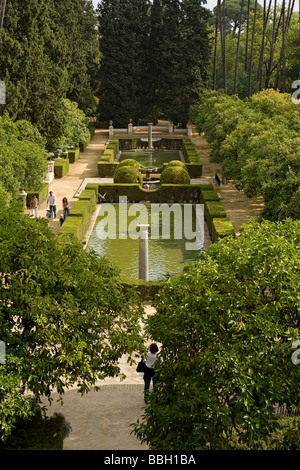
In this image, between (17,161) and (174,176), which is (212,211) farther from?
(17,161)

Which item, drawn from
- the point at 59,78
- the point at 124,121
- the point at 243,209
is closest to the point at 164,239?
the point at 243,209

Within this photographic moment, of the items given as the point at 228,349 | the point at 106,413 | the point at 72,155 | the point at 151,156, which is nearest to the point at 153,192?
the point at 72,155

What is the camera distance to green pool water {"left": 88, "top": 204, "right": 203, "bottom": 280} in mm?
25359

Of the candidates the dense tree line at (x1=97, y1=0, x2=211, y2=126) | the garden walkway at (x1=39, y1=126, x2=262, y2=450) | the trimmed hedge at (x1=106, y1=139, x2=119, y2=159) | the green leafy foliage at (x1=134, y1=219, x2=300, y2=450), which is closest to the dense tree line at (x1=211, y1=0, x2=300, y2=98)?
the dense tree line at (x1=97, y1=0, x2=211, y2=126)

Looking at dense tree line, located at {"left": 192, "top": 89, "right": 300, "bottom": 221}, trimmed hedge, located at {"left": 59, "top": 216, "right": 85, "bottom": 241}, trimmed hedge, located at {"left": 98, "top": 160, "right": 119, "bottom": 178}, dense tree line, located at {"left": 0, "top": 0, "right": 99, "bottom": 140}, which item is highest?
dense tree line, located at {"left": 0, "top": 0, "right": 99, "bottom": 140}

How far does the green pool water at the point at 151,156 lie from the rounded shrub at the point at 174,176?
1155cm

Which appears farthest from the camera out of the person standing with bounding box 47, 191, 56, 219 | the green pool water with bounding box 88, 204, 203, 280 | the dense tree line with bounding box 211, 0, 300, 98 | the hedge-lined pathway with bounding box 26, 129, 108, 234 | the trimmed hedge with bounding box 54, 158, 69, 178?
the dense tree line with bounding box 211, 0, 300, 98

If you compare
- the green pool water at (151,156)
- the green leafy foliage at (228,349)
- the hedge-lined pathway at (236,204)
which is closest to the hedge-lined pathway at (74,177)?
the green pool water at (151,156)

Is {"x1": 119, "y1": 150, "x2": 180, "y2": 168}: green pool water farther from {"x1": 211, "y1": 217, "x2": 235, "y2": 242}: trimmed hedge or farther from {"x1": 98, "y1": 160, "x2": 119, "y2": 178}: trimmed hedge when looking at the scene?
{"x1": 211, "y1": 217, "x2": 235, "y2": 242}: trimmed hedge

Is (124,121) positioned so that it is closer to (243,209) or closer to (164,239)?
(243,209)

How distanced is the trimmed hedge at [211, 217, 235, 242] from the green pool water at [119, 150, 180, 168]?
73.8ft

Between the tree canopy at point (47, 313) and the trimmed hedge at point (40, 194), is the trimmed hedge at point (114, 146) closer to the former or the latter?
the trimmed hedge at point (40, 194)

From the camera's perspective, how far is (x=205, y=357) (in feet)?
33.5
